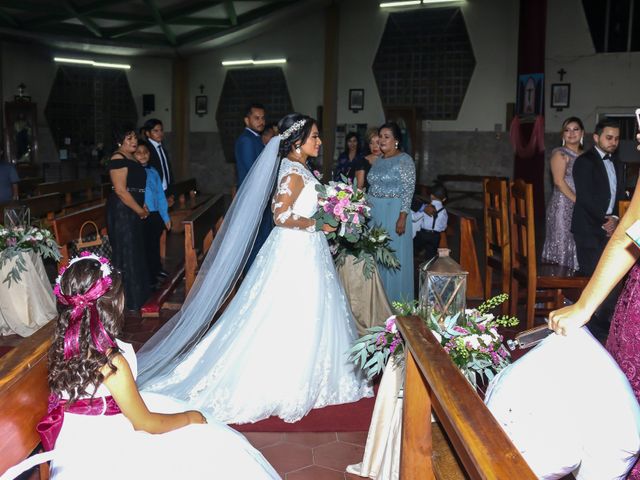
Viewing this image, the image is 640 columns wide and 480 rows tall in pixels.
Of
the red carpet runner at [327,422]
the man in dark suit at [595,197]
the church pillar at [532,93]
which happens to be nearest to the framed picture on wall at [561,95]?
the church pillar at [532,93]

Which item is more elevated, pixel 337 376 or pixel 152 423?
pixel 152 423

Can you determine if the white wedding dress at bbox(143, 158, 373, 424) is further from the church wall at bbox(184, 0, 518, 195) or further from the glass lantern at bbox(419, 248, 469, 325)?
the church wall at bbox(184, 0, 518, 195)

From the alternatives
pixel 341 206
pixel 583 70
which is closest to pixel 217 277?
pixel 341 206

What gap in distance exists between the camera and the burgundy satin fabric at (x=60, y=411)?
2.00 metres

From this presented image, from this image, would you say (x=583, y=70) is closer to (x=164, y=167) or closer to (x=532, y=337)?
(x=164, y=167)

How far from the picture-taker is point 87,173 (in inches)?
662

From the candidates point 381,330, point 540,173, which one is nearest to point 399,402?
point 381,330

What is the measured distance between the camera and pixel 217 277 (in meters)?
3.98

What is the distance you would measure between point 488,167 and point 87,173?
1008 cm

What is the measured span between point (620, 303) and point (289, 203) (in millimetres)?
2327

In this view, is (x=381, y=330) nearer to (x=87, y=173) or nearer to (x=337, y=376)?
(x=337, y=376)

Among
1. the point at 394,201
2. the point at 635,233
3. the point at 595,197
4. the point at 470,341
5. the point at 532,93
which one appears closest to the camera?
the point at 635,233

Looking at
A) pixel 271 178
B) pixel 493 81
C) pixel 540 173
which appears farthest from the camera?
pixel 493 81

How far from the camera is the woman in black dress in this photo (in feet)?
19.1
